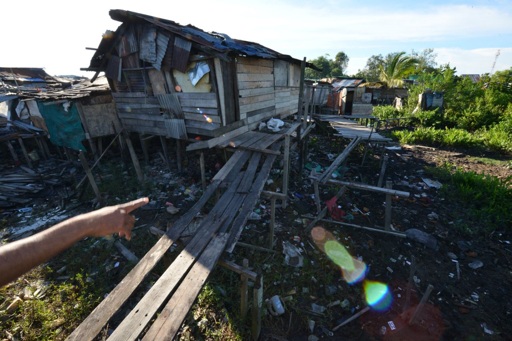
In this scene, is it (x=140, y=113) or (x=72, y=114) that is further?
(x=72, y=114)

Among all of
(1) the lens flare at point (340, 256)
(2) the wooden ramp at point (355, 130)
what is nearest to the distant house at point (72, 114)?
(1) the lens flare at point (340, 256)

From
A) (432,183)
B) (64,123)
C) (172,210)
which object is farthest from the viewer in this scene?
(64,123)

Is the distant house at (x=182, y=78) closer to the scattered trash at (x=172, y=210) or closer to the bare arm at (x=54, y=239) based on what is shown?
the scattered trash at (x=172, y=210)

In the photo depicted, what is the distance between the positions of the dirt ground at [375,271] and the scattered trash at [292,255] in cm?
4

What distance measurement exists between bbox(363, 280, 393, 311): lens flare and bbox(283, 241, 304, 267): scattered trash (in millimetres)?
1228

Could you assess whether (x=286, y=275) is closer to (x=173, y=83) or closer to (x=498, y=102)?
(x=173, y=83)

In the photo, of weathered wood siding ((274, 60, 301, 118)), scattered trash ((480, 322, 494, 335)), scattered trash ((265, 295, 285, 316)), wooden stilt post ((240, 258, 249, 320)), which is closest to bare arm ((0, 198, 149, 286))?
wooden stilt post ((240, 258, 249, 320))

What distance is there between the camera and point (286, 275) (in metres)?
4.17

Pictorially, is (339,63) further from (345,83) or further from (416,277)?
(416,277)

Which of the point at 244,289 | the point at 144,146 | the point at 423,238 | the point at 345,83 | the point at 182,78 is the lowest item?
the point at 423,238

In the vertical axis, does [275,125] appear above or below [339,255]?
above

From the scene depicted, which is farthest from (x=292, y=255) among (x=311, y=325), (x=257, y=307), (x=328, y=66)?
(x=328, y=66)

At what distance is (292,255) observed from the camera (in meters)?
→ 4.52

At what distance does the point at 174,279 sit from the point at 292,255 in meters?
2.62
